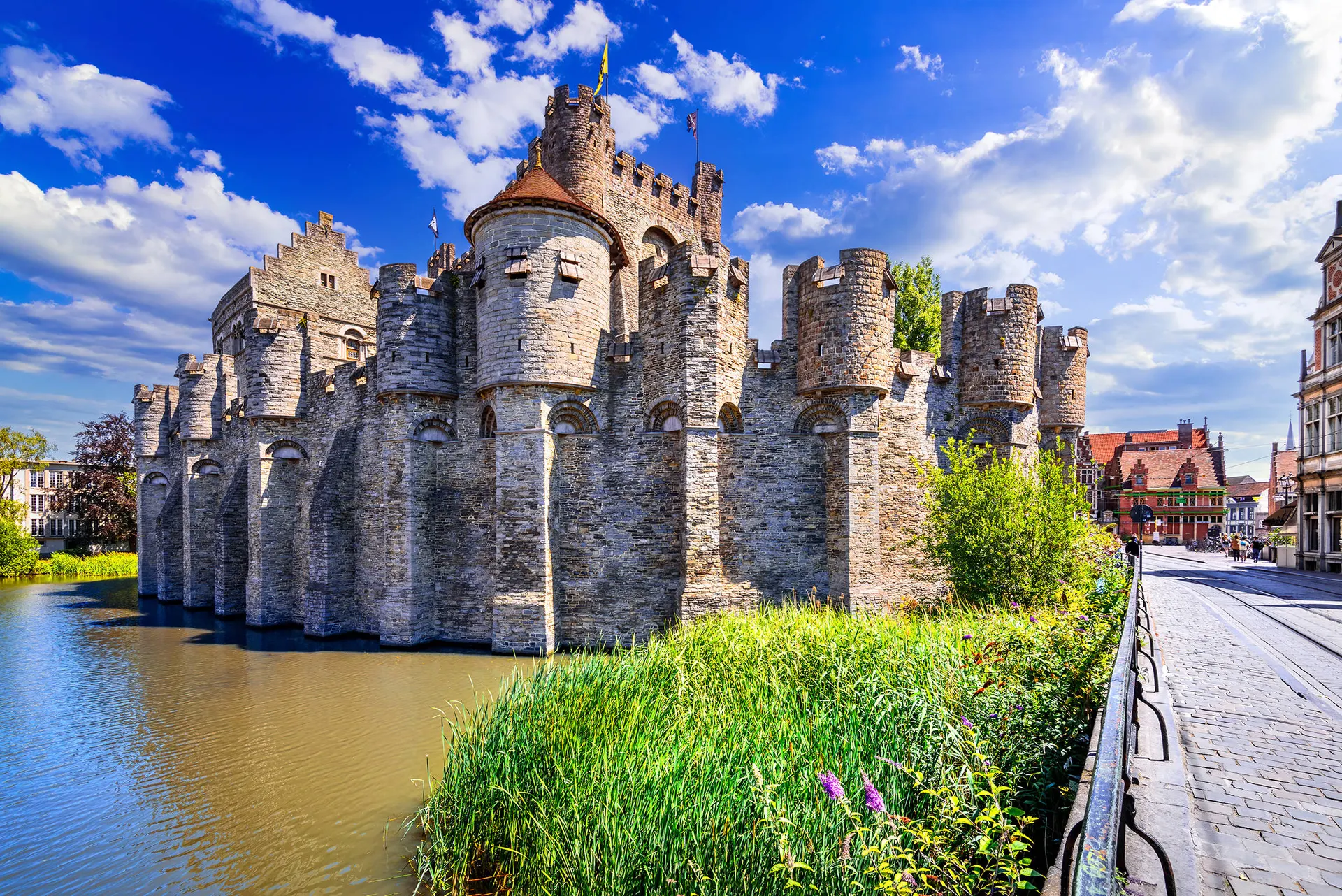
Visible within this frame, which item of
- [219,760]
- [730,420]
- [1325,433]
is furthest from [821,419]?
[1325,433]

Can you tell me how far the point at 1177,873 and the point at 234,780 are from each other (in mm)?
11166

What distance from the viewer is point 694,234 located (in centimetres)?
2416

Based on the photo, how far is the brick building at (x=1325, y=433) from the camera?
22.1 m

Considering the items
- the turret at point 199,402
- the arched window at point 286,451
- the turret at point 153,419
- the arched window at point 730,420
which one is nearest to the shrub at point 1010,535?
the arched window at point 730,420

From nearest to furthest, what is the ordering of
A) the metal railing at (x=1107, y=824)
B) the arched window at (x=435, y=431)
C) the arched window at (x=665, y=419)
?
the metal railing at (x=1107, y=824)
the arched window at (x=665, y=419)
the arched window at (x=435, y=431)

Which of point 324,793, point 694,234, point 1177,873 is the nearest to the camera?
point 1177,873

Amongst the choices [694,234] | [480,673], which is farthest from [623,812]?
[694,234]

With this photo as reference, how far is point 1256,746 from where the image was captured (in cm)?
528

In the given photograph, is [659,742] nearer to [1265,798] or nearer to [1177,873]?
[1177,873]

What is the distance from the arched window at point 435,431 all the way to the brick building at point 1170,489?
153 ft

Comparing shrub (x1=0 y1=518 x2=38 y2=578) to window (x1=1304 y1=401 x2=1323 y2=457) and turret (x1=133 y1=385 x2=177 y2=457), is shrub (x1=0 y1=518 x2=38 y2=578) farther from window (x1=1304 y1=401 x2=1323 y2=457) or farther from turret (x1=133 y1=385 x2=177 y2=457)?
window (x1=1304 y1=401 x2=1323 y2=457)

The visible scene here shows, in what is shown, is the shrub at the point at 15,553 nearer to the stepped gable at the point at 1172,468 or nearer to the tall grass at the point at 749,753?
the tall grass at the point at 749,753

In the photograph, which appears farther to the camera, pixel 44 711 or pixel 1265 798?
pixel 44 711

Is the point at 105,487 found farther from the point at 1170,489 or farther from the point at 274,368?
the point at 1170,489
